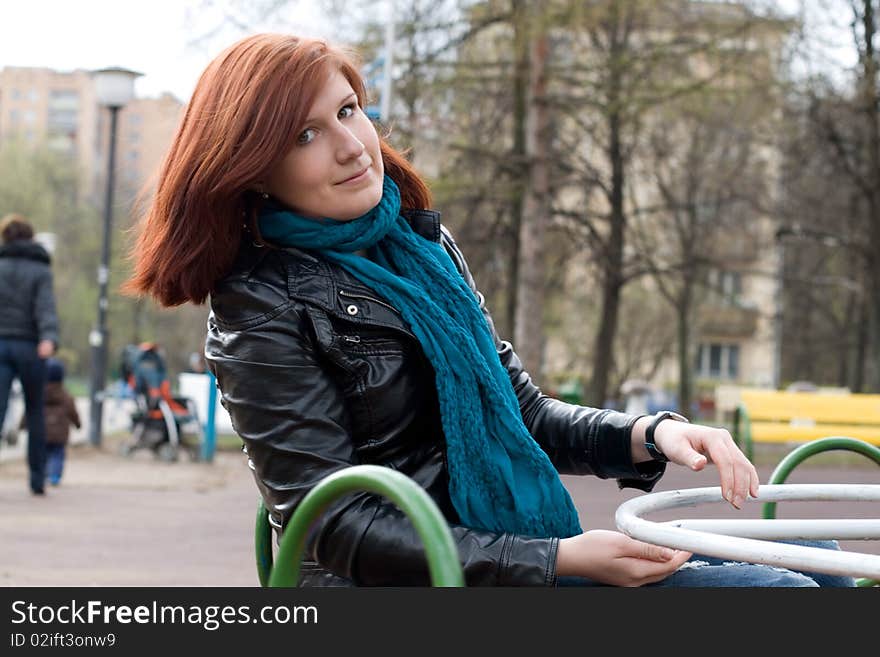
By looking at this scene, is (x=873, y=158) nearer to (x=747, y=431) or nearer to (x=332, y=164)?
(x=747, y=431)

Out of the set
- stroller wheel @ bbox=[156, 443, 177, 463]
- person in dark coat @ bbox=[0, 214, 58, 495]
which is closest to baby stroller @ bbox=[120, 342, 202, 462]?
stroller wheel @ bbox=[156, 443, 177, 463]

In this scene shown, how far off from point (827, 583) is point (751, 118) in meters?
16.2

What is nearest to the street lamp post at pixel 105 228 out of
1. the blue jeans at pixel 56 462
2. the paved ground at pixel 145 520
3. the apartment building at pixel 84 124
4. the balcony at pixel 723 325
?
the apartment building at pixel 84 124

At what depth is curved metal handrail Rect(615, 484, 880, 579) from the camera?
5.29 ft

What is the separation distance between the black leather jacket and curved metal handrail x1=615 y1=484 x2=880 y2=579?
0.19 metres

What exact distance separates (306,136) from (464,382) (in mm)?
480

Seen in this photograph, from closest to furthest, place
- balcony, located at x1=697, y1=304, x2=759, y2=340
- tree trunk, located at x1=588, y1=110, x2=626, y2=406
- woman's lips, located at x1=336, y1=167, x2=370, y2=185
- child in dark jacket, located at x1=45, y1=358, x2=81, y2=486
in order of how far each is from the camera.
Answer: woman's lips, located at x1=336, y1=167, x2=370, y2=185
child in dark jacket, located at x1=45, y1=358, x2=81, y2=486
tree trunk, located at x1=588, y1=110, x2=626, y2=406
balcony, located at x1=697, y1=304, x2=759, y2=340

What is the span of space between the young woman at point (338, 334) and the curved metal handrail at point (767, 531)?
3.0 inches

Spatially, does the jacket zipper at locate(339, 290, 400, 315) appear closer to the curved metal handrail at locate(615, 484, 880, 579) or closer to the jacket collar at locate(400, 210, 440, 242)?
the jacket collar at locate(400, 210, 440, 242)

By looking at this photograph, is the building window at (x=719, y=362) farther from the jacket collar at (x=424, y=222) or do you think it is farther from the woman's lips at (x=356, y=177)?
the woman's lips at (x=356, y=177)

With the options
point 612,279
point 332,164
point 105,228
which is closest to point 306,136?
point 332,164

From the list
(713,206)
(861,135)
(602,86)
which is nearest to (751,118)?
(861,135)

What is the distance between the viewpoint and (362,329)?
219 centimetres

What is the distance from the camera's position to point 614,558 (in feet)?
6.24
